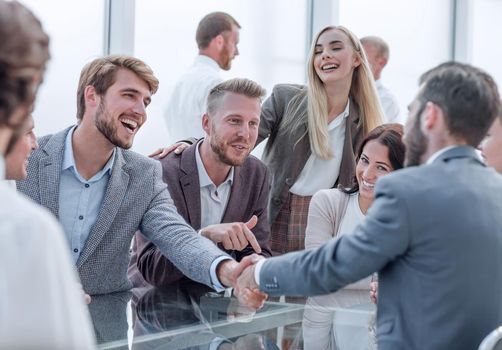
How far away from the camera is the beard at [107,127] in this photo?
3.07 metres

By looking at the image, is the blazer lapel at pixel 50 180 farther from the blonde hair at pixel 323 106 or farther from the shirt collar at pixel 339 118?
the shirt collar at pixel 339 118

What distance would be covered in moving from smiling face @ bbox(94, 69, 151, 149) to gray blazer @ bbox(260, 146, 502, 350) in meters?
1.41

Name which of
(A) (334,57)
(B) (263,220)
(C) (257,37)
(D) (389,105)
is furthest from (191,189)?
(C) (257,37)

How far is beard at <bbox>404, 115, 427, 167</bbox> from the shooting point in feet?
6.30

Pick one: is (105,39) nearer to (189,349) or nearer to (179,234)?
(179,234)

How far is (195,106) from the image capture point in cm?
489

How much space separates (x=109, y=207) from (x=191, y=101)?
2060 millimetres

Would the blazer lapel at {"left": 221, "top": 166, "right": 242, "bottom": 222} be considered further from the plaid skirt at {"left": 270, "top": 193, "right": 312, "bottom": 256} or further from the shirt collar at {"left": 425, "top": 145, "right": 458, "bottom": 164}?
the shirt collar at {"left": 425, "top": 145, "right": 458, "bottom": 164}

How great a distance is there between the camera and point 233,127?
366cm

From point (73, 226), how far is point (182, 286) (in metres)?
0.43

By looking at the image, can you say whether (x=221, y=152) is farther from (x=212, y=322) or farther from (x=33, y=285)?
(x=33, y=285)

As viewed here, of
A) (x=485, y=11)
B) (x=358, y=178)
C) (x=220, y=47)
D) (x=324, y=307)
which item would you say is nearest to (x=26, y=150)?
(x=324, y=307)

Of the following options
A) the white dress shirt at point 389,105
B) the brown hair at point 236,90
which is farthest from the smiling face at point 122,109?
the white dress shirt at point 389,105

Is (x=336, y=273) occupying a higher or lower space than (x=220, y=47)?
lower
